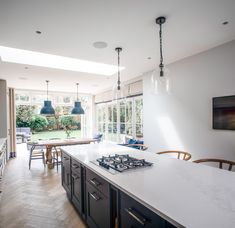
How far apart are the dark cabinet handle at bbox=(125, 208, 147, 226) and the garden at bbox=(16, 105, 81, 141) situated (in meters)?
12.0

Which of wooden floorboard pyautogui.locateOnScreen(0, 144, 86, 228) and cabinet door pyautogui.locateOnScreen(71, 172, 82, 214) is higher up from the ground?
cabinet door pyautogui.locateOnScreen(71, 172, 82, 214)

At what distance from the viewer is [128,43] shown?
9.61 ft

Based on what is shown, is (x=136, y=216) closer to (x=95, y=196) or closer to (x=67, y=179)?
(x=95, y=196)

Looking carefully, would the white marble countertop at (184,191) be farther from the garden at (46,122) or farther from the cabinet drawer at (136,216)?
the garden at (46,122)

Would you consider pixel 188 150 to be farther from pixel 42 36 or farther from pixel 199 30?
pixel 42 36

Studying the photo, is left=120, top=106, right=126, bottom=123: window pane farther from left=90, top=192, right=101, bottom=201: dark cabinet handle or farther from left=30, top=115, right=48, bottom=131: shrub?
left=30, top=115, right=48, bottom=131: shrub

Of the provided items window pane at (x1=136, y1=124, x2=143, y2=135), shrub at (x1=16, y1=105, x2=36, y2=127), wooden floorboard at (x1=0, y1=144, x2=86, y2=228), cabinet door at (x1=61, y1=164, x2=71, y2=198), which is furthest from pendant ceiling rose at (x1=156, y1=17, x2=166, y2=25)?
shrub at (x1=16, y1=105, x2=36, y2=127)

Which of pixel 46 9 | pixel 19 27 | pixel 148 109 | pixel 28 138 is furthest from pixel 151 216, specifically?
pixel 28 138

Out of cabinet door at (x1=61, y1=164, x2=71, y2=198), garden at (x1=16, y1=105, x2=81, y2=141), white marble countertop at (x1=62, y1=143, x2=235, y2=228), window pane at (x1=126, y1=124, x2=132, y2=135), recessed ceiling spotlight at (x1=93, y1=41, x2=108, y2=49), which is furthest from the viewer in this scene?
garden at (x1=16, y1=105, x2=81, y2=141)

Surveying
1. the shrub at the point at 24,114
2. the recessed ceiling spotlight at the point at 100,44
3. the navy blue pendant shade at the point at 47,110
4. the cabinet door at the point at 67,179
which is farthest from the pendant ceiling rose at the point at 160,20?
the shrub at the point at 24,114

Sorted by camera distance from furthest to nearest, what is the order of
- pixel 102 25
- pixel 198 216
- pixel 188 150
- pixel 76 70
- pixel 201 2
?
1. pixel 76 70
2. pixel 188 150
3. pixel 102 25
4. pixel 201 2
5. pixel 198 216

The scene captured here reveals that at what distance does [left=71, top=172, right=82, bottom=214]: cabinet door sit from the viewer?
7.33 ft

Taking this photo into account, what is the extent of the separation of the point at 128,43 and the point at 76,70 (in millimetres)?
2097

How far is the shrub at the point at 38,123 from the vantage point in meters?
13.3
